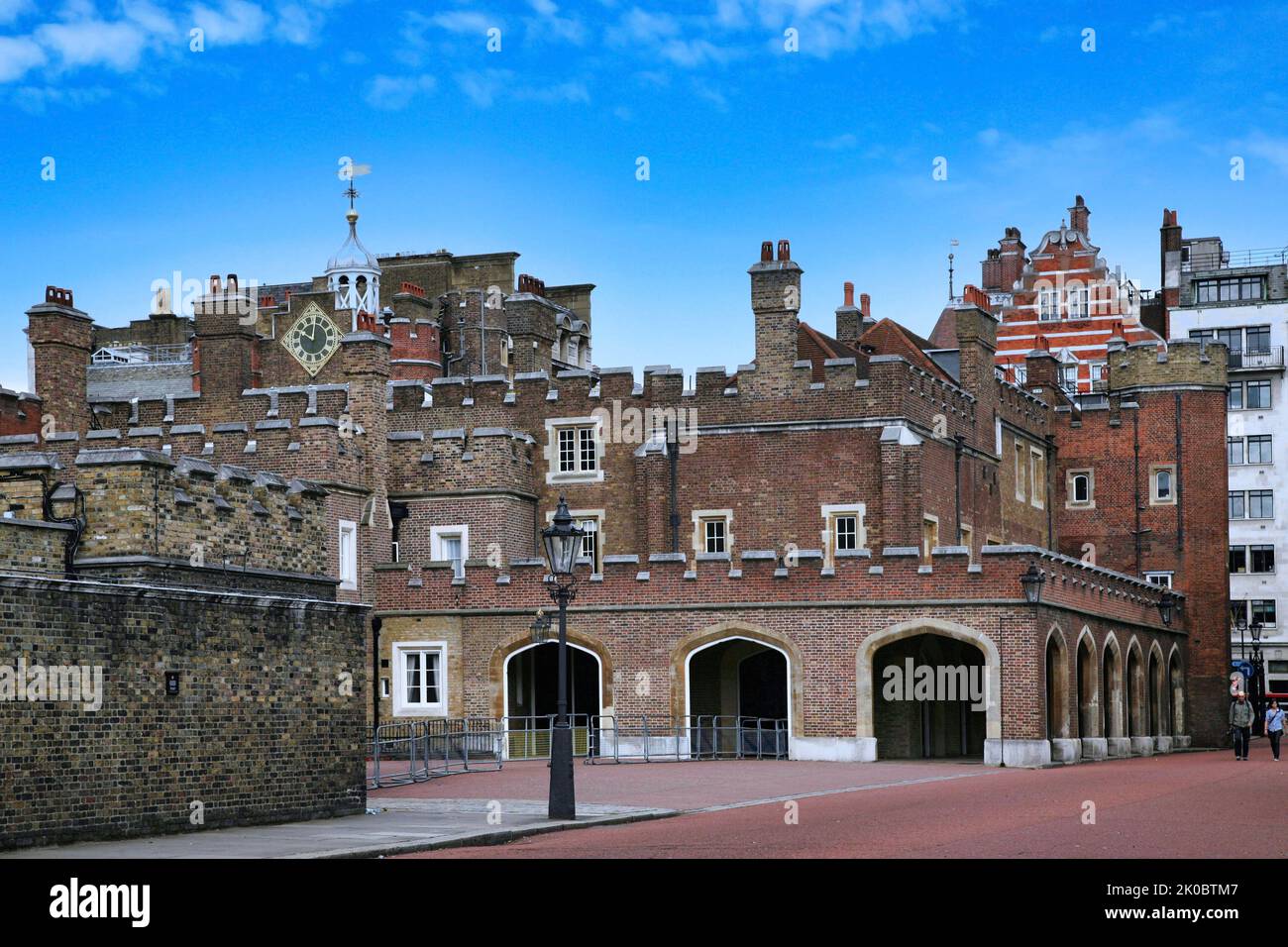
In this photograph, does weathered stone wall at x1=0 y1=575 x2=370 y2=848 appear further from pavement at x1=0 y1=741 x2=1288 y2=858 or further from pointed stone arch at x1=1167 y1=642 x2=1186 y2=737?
pointed stone arch at x1=1167 y1=642 x2=1186 y2=737

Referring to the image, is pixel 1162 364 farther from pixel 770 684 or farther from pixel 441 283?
pixel 441 283

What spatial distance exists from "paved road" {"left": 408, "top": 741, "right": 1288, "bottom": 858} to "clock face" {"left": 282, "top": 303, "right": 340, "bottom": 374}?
110 feet

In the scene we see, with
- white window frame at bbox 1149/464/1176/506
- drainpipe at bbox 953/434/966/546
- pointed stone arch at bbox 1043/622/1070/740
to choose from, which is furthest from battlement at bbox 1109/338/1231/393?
pointed stone arch at bbox 1043/622/1070/740

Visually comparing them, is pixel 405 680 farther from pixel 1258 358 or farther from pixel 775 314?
pixel 1258 358

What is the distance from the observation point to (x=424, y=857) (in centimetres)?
1738

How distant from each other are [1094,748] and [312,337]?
1159 inches

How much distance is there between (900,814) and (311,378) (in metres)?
36.7

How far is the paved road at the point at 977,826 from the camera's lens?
1747cm

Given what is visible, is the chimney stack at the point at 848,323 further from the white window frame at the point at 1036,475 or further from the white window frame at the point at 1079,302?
the white window frame at the point at 1079,302

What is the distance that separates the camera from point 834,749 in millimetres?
38594

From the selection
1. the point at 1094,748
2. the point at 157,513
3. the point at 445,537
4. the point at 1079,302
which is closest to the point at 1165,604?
Result: the point at 1094,748

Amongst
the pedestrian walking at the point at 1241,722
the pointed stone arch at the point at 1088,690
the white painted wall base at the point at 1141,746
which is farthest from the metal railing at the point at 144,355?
the pedestrian walking at the point at 1241,722

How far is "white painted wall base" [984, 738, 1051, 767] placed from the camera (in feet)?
123

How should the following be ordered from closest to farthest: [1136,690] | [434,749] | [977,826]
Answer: [977,826] < [434,749] < [1136,690]
